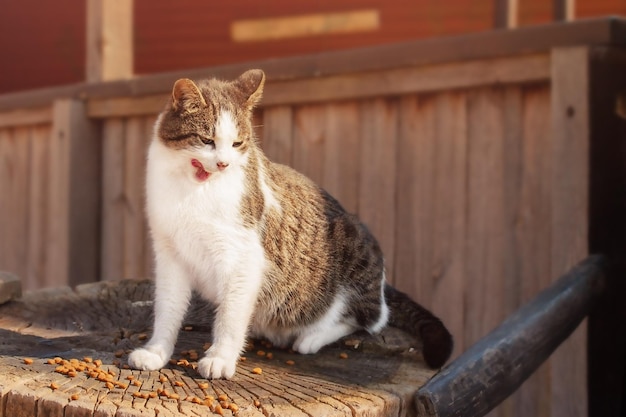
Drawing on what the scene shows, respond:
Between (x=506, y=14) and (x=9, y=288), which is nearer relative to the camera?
(x=9, y=288)

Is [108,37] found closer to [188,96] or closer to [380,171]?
[380,171]

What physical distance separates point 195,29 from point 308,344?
6470 millimetres

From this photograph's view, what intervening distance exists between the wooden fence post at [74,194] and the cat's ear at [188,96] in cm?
282

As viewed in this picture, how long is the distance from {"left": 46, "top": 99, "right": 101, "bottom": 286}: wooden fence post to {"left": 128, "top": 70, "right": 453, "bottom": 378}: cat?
256 cm

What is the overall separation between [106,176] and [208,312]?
2323mm

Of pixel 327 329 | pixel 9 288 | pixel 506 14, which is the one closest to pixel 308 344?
pixel 327 329

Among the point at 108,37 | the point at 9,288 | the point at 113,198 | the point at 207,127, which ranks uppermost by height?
the point at 108,37

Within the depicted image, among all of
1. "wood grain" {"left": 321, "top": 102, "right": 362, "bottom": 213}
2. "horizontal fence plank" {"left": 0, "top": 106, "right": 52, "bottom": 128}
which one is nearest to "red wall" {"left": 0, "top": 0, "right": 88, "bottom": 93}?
"horizontal fence plank" {"left": 0, "top": 106, "right": 52, "bottom": 128}

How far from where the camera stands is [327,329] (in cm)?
267

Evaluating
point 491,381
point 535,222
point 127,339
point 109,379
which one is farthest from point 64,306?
point 535,222

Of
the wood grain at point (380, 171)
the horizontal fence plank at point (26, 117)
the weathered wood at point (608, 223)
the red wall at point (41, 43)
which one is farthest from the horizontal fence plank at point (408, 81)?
the red wall at point (41, 43)

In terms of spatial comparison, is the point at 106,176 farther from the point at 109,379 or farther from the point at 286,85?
the point at 109,379

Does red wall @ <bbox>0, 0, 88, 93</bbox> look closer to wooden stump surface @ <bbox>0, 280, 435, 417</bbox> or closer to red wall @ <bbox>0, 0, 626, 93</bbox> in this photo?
red wall @ <bbox>0, 0, 626, 93</bbox>

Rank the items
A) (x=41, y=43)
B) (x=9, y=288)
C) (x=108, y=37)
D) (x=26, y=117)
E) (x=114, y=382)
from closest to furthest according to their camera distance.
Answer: (x=114, y=382), (x=9, y=288), (x=108, y=37), (x=26, y=117), (x=41, y=43)
